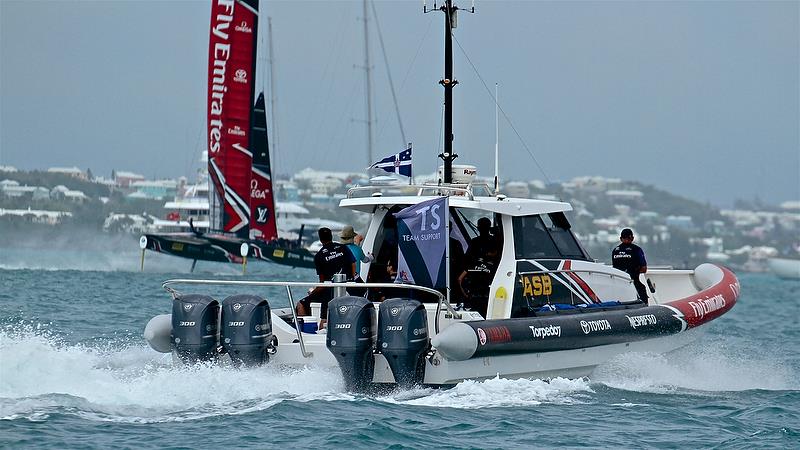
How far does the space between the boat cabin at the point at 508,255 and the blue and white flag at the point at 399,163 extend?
0.26m

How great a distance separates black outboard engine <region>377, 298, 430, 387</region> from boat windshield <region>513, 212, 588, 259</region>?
1834 millimetres

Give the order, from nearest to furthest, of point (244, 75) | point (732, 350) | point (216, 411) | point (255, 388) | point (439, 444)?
point (439, 444)
point (216, 411)
point (255, 388)
point (732, 350)
point (244, 75)

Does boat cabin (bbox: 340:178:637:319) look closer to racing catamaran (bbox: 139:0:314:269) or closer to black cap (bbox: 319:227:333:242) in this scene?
black cap (bbox: 319:227:333:242)

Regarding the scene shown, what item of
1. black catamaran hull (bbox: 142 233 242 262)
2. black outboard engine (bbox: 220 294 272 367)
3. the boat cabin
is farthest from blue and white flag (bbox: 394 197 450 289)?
black catamaran hull (bbox: 142 233 242 262)

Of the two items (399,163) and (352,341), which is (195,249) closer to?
(399,163)

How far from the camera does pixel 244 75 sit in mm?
41812

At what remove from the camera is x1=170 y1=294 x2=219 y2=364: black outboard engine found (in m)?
11.0

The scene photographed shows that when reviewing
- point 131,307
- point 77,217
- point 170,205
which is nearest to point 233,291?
point 131,307

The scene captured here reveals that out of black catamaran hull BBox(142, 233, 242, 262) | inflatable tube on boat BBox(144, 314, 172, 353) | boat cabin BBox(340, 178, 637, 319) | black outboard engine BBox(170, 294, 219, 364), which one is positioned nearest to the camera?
black outboard engine BBox(170, 294, 219, 364)

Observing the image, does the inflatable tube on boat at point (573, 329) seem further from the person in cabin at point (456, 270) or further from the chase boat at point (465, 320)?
the person in cabin at point (456, 270)

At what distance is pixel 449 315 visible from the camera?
1135cm

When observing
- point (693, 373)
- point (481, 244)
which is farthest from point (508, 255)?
point (693, 373)

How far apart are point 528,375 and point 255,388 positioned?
2.62 meters

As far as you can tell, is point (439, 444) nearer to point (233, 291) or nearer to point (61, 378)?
point (61, 378)
